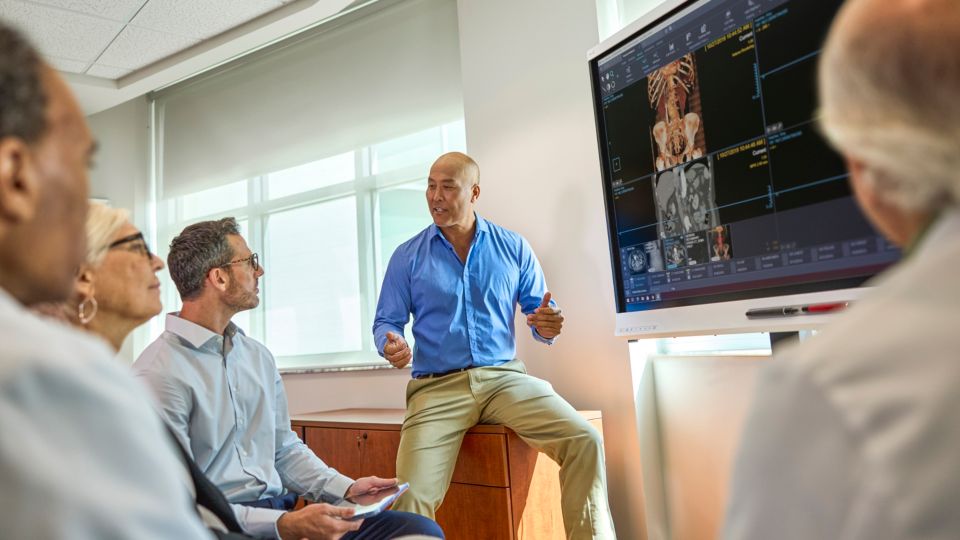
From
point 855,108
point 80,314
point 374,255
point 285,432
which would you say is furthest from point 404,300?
point 855,108

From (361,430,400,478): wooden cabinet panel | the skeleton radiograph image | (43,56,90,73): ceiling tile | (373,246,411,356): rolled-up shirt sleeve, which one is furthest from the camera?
(43,56,90,73): ceiling tile

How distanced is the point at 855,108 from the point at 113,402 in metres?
0.63

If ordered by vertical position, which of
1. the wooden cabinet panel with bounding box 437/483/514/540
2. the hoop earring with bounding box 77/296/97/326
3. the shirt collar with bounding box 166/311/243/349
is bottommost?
the wooden cabinet panel with bounding box 437/483/514/540

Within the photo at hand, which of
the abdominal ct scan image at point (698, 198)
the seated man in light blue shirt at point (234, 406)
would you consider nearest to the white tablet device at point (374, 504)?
the seated man in light blue shirt at point (234, 406)

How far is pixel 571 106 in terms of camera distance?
3326mm

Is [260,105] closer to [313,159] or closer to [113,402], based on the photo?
[313,159]

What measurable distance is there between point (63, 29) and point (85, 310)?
138 inches

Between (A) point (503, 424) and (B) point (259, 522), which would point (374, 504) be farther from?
(A) point (503, 424)

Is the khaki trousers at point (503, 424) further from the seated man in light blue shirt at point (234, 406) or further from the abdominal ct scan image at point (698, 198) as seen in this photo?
the abdominal ct scan image at point (698, 198)

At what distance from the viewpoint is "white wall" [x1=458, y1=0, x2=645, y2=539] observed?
310 cm

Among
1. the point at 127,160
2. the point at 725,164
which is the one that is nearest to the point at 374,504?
the point at 725,164

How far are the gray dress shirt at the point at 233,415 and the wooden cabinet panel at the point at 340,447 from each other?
4.43 ft

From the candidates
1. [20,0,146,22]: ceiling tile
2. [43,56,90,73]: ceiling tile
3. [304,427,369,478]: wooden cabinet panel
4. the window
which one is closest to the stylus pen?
[304,427,369,478]: wooden cabinet panel

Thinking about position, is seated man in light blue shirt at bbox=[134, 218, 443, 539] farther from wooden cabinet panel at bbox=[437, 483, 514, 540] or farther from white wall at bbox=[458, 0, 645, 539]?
white wall at bbox=[458, 0, 645, 539]
